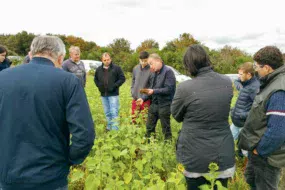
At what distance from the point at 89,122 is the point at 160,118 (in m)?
2.62

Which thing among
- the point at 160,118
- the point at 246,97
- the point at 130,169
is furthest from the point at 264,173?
the point at 160,118

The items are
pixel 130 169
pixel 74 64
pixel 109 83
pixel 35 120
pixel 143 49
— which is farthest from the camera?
pixel 143 49

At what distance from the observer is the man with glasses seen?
6.70ft

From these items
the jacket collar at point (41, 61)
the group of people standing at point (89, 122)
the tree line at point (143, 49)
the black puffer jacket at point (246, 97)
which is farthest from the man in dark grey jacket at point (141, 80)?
the tree line at point (143, 49)

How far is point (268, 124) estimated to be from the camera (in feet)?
6.84

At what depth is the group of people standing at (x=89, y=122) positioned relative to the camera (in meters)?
1.60

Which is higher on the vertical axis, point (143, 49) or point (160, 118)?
point (143, 49)

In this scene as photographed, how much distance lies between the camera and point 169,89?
4055 millimetres

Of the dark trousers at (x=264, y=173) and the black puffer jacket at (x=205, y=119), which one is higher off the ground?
the black puffer jacket at (x=205, y=119)

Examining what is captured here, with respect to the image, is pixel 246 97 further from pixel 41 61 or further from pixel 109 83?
pixel 109 83

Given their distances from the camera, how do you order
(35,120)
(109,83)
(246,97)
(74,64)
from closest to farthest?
1. (35,120)
2. (246,97)
3. (74,64)
4. (109,83)

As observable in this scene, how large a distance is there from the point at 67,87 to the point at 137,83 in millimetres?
3280

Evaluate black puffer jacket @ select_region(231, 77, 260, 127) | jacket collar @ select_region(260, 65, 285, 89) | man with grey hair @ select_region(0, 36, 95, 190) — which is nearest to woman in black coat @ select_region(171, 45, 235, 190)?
jacket collar @ select_region(260, 65, 285, 89)

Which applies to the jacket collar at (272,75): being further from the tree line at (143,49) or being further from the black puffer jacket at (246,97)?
the tree line at (143,49)
